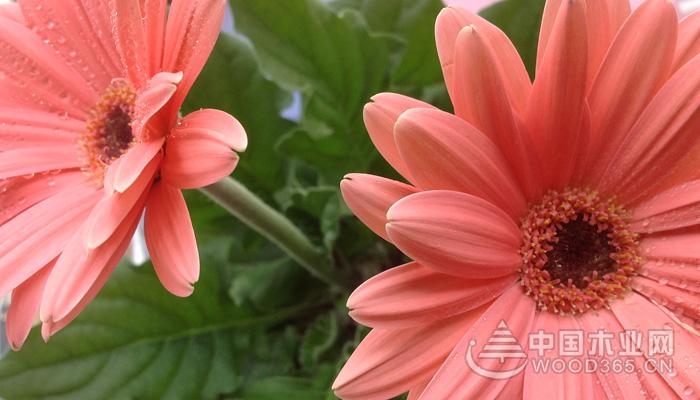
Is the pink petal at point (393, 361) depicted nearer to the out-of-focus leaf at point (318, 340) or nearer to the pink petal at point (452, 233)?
the pink petal at point (452, 233)

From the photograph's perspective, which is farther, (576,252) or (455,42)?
(576,252)

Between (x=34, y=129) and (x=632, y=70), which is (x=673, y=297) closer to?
(x=632, y=70)

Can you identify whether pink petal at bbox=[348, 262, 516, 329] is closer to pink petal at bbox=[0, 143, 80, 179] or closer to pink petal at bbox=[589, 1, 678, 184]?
pink petal at bbox=[589, 1, 678, 184]

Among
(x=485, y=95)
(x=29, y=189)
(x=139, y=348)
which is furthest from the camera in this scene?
(x=139, y=348)

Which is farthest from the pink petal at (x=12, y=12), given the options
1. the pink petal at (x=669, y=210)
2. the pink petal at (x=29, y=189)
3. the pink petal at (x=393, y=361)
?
the pink petal at (x=669, y=210)

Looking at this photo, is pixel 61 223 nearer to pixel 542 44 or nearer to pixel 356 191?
pixel 356 191

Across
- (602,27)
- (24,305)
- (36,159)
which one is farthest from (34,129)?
(602,27)
